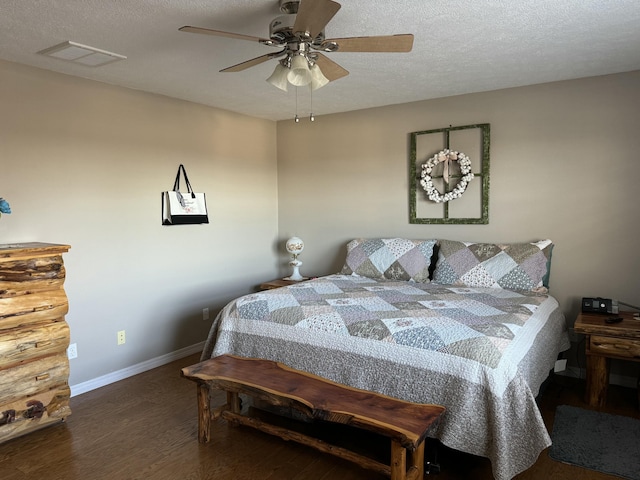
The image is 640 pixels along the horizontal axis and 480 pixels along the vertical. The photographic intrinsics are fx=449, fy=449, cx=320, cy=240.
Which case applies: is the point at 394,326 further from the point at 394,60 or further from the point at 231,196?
the point at 231,196

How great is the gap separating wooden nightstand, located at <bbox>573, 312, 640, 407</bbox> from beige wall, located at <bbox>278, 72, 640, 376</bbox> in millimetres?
557

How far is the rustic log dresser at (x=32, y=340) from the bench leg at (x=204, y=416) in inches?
35.4

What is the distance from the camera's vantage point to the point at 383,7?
212 cm

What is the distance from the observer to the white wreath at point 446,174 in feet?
12.4

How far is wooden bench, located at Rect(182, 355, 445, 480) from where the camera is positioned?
187 cm

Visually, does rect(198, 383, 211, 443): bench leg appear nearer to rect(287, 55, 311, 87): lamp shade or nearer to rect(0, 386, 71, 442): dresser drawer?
rect(0, 386, 71, 442): dresser drawer

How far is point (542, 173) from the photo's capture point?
3502 mm

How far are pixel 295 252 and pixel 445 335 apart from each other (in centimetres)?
249

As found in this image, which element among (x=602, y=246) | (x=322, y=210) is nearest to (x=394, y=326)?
(x=602, y=246)

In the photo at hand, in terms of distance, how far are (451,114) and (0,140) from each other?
332 centimetres

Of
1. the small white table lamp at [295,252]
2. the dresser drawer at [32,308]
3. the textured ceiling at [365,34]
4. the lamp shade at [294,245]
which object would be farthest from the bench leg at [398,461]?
the lamp shade at [294,245]

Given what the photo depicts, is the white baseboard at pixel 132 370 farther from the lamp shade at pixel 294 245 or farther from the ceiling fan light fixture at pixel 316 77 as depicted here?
the ceiling fan light fixture at pixel 316 77

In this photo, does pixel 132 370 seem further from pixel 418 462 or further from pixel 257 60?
pixel 257 60

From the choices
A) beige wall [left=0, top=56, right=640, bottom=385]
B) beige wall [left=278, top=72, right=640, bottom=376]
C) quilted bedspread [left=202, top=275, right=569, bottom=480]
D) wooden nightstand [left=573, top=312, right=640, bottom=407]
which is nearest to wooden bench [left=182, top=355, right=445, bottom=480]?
quilted bedspread [left=202, top=275, right=569, bottom=480]
